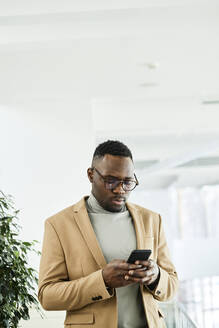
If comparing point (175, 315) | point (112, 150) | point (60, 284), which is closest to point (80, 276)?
point (60, 284)

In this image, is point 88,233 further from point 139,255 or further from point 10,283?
point 10,283

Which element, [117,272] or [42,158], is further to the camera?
[42,158]

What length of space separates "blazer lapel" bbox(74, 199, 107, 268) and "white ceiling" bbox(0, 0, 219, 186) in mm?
2296

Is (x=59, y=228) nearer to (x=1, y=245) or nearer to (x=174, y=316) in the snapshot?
(x=1, y=245)

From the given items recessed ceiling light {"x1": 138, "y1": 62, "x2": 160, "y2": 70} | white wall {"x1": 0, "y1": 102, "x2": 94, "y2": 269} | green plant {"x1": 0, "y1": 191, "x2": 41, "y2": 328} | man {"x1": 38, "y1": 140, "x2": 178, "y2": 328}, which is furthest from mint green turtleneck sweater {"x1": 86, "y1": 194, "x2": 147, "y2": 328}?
white wall {"x1": 0, "y1": 102, "x2": 94, "y2": 269}

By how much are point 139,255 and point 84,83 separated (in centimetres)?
371

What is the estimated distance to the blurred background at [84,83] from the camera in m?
3.94

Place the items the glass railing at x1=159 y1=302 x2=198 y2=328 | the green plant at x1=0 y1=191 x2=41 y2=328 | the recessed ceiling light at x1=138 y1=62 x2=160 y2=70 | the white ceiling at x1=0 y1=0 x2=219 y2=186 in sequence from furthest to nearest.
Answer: the recessed ceiling light at x1=138 y1=62 x2=160 y2=70 → the glass railing at x1=159 y1=302 x2=198 y2=328 → the white ceiling at x1=0 y1=0 x2=219 y2=186 → the green plant at x1=0 y1=191 x2=41 y2=328

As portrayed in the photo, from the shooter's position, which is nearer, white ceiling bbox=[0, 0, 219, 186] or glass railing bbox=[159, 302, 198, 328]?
white ceiling bbox=[0, 0, 219, 186]

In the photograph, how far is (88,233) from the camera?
5.91ft

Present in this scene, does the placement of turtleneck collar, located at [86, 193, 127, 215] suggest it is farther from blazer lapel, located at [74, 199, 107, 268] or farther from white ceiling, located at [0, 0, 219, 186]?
white ceiling, located at [0, 0, 219, 186]

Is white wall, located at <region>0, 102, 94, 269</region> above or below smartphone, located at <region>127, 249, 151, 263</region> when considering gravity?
above

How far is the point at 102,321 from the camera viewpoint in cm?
173

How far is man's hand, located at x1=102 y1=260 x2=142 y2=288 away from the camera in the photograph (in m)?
1.65
